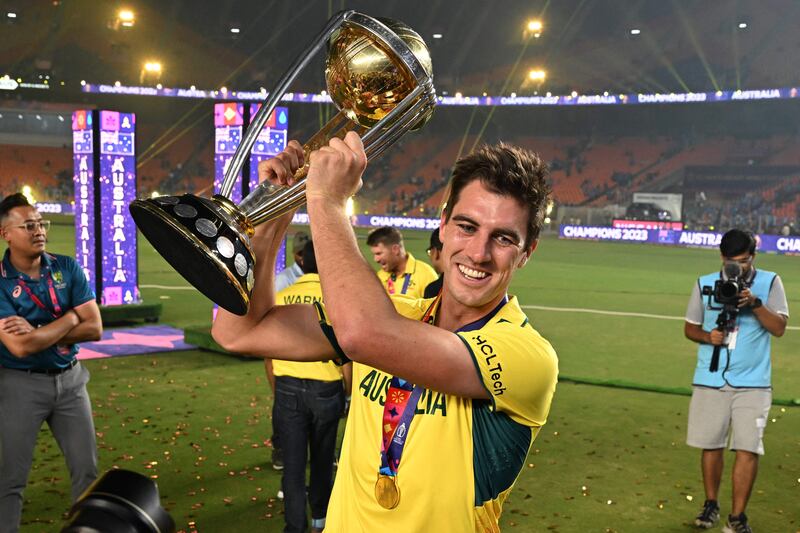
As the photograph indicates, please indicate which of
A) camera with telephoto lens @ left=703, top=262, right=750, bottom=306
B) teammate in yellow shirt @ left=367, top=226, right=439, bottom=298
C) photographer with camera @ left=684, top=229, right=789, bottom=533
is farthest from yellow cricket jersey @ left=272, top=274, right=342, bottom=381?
camera with telephoto lens @ left=703, top=262, right=750, bottom=306

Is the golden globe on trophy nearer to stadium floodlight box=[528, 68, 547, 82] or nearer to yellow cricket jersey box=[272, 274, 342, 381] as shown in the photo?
yellow cricket jersey box=[272, 274, 342, 381]

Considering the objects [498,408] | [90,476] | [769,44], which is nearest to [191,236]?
[498,408]

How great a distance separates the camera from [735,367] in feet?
18.7

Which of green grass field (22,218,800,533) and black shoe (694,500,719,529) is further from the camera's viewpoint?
green grass field (22,218,800,533)

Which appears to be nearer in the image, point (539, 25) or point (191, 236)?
point (191, 236)

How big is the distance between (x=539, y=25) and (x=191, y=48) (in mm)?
24615

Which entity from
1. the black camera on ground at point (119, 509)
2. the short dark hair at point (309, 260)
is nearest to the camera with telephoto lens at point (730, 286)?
the short dark hair at point (309, 260)

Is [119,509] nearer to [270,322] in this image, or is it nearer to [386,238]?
[270,322]

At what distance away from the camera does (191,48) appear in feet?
180

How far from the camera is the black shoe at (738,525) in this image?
211 inches

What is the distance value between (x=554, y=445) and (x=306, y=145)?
19.1 ft

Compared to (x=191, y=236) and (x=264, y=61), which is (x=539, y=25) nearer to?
(x=264, y=61)

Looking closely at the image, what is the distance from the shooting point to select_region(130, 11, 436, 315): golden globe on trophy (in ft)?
5.44

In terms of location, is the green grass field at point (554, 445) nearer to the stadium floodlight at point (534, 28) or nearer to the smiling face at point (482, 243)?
the smiling face at point (482, 243)
